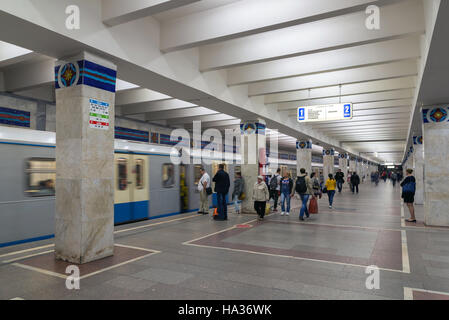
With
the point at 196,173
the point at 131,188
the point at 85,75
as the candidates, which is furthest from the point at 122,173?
the point at 85,75

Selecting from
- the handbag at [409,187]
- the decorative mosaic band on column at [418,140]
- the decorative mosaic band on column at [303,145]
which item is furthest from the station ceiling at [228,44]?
the decorative mosaic band on column at [303,145]

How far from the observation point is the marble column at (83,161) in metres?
5.62

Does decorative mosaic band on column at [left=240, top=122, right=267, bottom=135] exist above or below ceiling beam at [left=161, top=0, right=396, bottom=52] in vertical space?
below

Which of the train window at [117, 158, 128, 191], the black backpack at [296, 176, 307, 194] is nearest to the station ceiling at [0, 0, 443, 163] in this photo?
the train window at [117, 158, 128, 191]

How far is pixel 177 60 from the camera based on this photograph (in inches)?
307

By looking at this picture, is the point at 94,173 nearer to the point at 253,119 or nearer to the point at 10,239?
the point at 10,239

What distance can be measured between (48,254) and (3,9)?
4225 millimetres

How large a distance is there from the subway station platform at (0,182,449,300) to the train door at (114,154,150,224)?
0.78 metres

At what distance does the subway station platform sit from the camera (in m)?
4.22

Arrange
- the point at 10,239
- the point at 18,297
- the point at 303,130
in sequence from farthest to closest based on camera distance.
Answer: the point at 303,130 < the point at 10,239 < the point at 18,297

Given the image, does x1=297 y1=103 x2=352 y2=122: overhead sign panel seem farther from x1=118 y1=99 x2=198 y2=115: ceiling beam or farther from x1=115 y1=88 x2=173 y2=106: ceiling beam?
x1=115 y1=88 x2=173 y2=106: ceiling beam

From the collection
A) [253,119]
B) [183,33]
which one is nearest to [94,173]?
[183,33]

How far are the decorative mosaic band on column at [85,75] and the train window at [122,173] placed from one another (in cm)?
361
